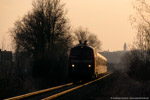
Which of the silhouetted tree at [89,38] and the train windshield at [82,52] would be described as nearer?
the train windshield at [82,52]

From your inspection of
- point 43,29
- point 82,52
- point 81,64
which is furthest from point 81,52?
point 43,29

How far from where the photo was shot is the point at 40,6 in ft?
139

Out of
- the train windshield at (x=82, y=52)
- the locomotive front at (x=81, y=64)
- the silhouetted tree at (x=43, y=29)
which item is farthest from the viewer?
the silhouetted tree at (x=43, y=29)

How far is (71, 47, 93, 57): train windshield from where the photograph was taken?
2537 cm

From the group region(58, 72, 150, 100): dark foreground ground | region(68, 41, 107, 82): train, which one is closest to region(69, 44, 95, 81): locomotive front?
region(68, 41, 107, 82): train

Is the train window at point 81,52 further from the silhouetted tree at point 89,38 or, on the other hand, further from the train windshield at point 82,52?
the silhouetted tree at point 89,38

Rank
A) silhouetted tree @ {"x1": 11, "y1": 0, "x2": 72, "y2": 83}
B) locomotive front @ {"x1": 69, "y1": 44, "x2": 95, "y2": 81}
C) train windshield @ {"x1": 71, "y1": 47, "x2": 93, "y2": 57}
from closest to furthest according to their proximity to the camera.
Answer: locomotive front @ {"x1": 69, "y1": 44, "x2": 95, "y2": 81}
train windshield @ {"x1": 71, "y1": 47, "x2": 93, "y2": 57}
silhouetted tree @ {"x1": 11, "y1": 0, "x2": 72, "y2": 83}

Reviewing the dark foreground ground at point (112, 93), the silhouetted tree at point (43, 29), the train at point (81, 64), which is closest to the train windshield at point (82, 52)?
the train at point (81, 64)

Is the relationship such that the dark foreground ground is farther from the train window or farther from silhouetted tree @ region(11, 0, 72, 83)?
silhouetted tree @ region(11, 0, 72, 83)

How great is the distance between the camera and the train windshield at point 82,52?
83.2 feet

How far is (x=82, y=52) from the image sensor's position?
83.8 ft

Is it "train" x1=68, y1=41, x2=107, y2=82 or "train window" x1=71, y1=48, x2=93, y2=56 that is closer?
"train" x1=68, y1=41, x2=107, y2=82

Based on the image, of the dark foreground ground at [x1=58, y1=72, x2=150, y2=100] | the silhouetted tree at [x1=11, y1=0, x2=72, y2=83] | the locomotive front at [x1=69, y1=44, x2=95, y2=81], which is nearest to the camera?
the dark foreground ground at [x1=58, y1=72, x2=150, y2=100]

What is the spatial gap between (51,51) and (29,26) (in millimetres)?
12394
